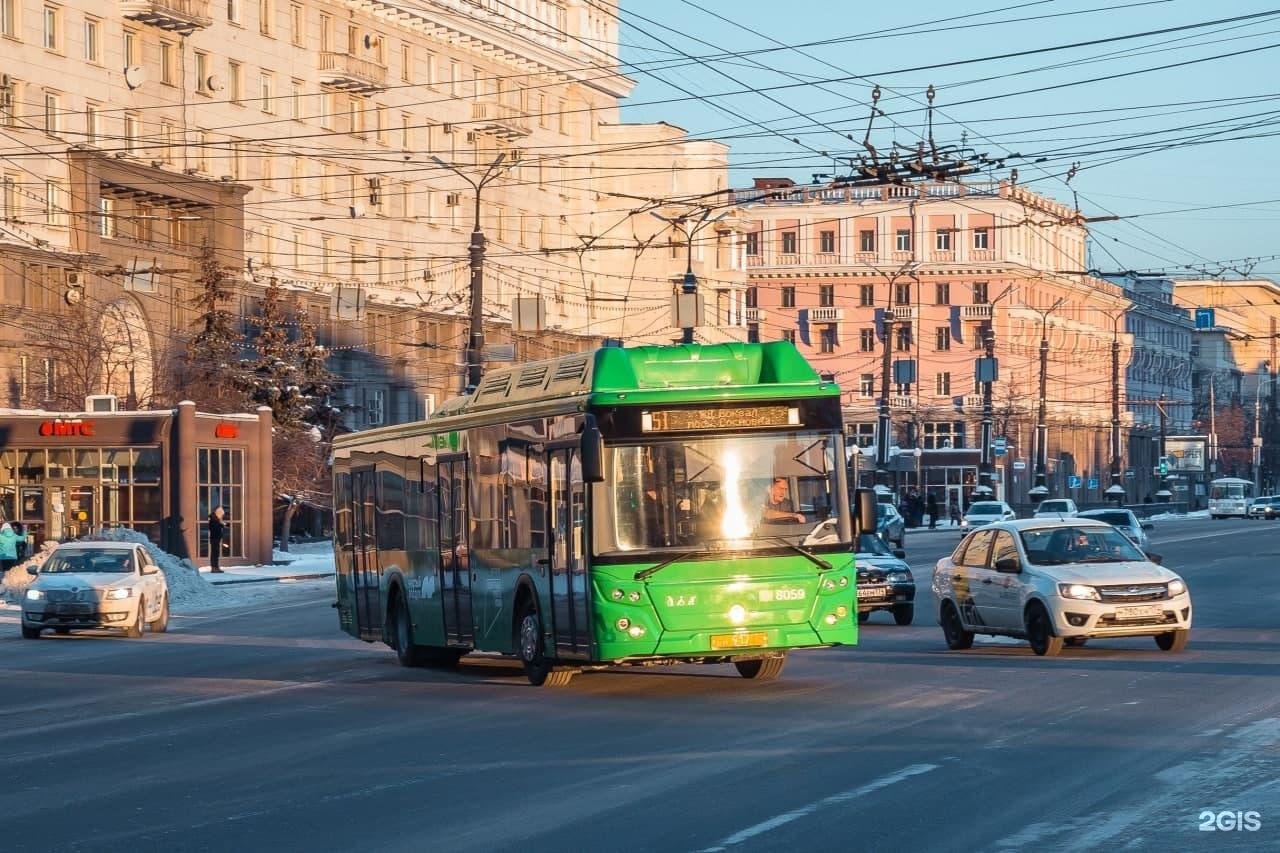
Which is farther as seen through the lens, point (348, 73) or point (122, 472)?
point (348, 73)

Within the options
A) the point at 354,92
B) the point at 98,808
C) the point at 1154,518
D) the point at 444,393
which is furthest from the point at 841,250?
the point at 98,808

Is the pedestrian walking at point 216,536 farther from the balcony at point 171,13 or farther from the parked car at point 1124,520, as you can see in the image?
the parked car at point 1124,520

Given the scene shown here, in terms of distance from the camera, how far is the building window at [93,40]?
2608 inches

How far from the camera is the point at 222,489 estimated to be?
5825 cm

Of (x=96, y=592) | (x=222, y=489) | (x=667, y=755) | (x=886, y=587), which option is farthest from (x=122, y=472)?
(x=667, y=755)

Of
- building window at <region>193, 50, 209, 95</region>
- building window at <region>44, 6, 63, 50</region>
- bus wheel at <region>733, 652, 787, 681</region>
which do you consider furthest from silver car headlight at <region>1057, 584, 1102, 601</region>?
building window at <region>193, 50, 209, 95</region>

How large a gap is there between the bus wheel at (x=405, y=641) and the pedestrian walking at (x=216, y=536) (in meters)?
32.0

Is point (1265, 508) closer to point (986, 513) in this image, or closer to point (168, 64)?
point (986, 513)

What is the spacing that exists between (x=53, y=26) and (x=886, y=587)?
1660 inches

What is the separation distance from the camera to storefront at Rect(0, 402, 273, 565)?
55719 mm

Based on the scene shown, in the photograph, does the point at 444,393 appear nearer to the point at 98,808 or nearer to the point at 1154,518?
the point at 1154,518

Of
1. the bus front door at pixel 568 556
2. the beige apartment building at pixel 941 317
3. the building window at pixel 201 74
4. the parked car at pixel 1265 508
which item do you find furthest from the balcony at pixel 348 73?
the bus front door at pixel 568 556

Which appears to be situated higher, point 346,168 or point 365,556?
point 346,168

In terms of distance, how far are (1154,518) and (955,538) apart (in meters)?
43.4
